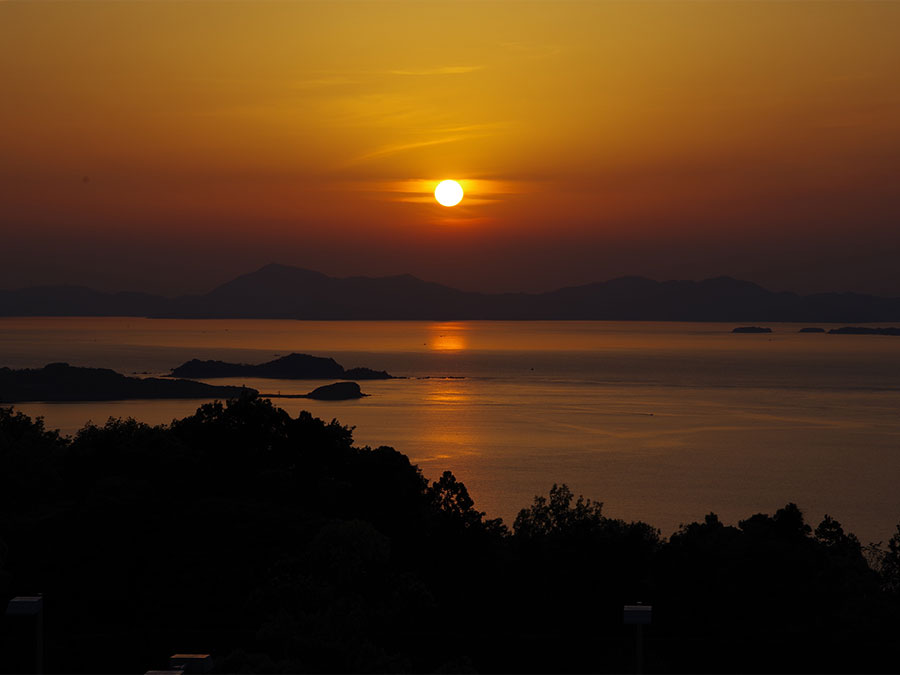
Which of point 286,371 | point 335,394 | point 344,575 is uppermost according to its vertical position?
point 286,371

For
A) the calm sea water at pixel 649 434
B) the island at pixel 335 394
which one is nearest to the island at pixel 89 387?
the calm sea water at pixel 649 434

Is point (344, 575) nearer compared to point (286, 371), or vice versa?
point (344, 575)

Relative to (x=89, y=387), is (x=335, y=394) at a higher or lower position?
lower

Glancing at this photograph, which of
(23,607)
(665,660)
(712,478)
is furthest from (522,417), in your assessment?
(23,607)

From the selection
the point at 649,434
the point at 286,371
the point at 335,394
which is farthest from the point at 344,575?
the point at 286,371

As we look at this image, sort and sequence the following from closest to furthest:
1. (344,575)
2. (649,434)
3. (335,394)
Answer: (344,575) → (649,434) → (335,394)

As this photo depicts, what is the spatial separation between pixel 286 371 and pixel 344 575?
167064 millimetres

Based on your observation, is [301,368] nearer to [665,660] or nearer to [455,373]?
[455,373]

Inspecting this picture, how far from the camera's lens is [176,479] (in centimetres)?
2911

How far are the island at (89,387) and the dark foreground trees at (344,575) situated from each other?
369 ft

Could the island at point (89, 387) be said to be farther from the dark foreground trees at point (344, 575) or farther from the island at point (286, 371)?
the dark foreground trees at point (344, 575)

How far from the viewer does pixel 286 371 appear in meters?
182

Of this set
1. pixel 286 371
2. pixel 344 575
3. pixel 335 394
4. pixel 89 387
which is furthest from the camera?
pixel 286 371

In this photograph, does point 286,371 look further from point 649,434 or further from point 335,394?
point 649,434
